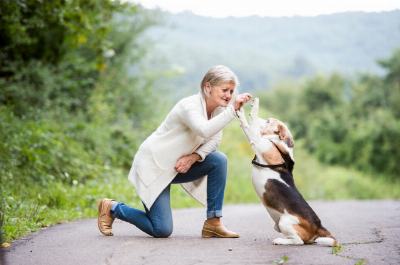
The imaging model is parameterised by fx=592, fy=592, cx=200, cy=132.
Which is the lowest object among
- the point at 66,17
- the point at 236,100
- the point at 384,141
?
the point at 384,141

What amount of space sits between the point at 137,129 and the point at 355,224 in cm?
913

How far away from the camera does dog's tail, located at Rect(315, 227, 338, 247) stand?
5051 mm

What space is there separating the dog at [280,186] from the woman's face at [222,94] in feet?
0.85

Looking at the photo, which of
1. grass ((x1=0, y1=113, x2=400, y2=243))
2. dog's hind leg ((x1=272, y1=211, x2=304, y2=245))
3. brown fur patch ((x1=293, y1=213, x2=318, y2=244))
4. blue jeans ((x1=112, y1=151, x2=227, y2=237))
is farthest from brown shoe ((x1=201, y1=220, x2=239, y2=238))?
grass ((x1=0, y1=113, x2=400, y2=243))

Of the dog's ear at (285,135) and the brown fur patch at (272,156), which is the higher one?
the dog's ear at (285,135)

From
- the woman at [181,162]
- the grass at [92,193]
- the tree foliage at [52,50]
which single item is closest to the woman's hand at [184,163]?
the woman at [181,162]

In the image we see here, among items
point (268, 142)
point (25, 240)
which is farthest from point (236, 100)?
point (25, 240)

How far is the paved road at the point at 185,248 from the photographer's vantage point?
4.51 meters

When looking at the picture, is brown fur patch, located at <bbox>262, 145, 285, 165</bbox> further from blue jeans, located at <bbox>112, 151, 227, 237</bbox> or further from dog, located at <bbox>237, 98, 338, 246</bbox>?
blue jeans, located at <bbox>112, 151, 227, 237</bbox>

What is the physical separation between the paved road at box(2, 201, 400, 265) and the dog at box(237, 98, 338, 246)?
0.14m

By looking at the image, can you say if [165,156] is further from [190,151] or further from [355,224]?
[355,224]

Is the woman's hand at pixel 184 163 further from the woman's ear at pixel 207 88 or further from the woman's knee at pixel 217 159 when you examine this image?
the woman's ear at pixel 207 88

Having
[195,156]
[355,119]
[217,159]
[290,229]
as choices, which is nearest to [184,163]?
[195,156]

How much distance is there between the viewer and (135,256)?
4652 millimetres
